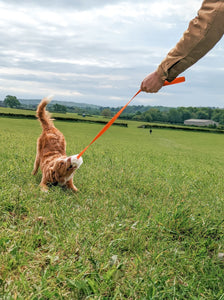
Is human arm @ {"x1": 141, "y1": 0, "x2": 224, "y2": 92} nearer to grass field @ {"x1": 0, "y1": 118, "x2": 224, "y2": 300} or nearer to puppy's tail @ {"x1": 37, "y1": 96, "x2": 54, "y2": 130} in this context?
grass field @ {"x1": 0, "y1": 118, "x2": 224, "y2": 300}

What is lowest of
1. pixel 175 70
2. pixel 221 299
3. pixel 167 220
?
pixel 221 299

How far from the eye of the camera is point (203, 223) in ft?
9.91

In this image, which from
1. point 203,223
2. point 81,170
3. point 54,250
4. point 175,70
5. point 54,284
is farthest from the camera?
point 81,170

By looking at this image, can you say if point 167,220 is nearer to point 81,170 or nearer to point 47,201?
point 47,201

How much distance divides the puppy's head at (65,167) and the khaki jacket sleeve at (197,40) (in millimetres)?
1604

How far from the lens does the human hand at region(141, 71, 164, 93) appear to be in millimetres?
2934

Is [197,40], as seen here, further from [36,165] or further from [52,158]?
[36,165]

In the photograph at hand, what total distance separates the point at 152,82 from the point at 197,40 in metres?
0.66

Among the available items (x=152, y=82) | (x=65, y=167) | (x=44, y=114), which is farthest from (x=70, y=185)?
(x=152, y=82)

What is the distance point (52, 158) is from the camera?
4.11 metres

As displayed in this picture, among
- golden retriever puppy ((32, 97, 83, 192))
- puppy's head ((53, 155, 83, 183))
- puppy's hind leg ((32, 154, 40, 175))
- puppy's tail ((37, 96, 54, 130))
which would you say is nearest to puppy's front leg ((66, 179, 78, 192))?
golden retriever puppy ((32, 97, 83, 192))

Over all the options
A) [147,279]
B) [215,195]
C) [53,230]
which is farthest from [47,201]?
[215,195]

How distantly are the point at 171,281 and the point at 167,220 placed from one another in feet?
3.07

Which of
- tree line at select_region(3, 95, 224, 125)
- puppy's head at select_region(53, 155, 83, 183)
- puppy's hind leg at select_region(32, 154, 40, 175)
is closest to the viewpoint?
puppy's head at select_region(53, 155, 83, 183)
